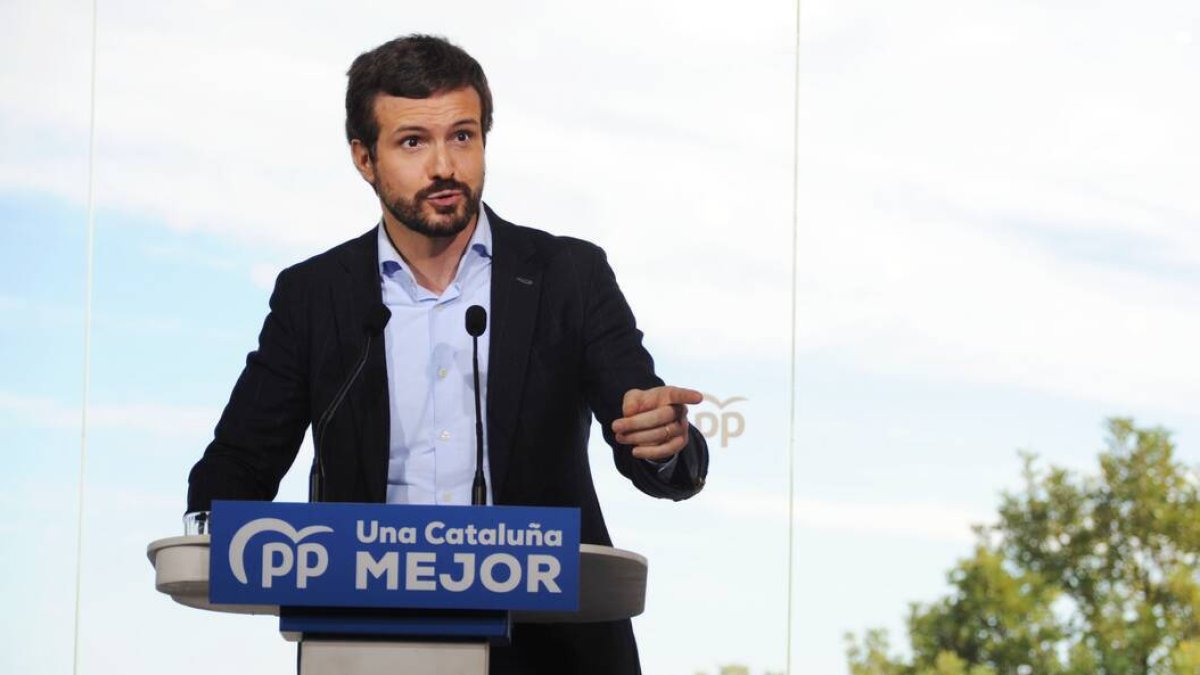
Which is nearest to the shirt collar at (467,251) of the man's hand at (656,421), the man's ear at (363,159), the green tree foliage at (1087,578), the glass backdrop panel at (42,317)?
the man's ear at (363,159)

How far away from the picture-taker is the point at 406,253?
301 cm

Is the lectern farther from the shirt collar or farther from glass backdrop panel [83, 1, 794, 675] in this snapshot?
glass backdrop panel [83, 1, 794, 675]

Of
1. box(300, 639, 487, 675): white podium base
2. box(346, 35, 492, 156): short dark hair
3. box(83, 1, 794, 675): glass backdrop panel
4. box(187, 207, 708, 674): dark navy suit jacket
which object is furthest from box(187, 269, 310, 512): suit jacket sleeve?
box(83, 1, 794, 675): glass backdrop panel

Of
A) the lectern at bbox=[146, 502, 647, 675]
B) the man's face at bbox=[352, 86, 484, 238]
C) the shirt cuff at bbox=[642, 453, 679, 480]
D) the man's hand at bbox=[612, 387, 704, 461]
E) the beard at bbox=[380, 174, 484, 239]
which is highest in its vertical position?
the man's face at bbox=[352, 86, 484, 238]

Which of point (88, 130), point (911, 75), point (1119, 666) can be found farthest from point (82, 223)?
point (1119, 666)

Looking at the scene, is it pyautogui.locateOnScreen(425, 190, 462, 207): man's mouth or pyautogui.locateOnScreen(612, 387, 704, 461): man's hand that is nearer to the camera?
pyautogui.locateOnScreen(612, 387, 704, 461): man's hand

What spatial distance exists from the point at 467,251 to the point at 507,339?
10.6 inches

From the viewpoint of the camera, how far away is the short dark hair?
119 inches

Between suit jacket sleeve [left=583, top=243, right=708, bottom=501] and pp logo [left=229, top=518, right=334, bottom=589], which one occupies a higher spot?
suit jacket sleeve [left=583, top=243, right=708, bottom=501]

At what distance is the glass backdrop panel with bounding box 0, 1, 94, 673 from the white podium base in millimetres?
2330

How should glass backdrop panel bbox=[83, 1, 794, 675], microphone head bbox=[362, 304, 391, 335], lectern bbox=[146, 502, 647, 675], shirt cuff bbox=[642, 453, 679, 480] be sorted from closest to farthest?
lectern bbox=[146, 502, 647, 675] → microphone head bbox=[362, 304, 391, 335] → shirt cuff bbox=[642, 453, 679, 480] → glass backdrop panel bbox=[83, 1, 794, 675]

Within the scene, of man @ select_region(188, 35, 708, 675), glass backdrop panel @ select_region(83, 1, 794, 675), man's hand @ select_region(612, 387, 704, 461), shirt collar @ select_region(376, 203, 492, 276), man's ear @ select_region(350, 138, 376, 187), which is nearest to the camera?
man's hand @ select_region(612, 387, 704, 461)

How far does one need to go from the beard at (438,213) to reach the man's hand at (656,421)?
39.9 inches

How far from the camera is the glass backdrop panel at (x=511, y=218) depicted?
377 centimetres
